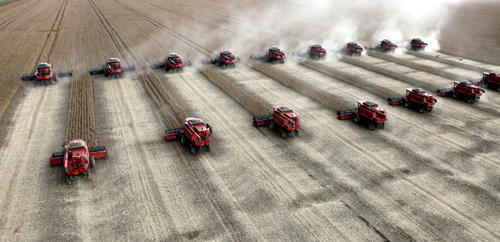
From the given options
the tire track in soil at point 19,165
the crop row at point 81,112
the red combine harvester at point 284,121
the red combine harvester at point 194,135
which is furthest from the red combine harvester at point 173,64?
the red combine harvester at point 194,135

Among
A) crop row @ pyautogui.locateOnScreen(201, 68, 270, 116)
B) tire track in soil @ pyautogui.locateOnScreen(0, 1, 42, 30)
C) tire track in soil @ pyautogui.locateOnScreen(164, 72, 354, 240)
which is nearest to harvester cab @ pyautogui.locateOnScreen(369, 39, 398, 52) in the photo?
crop row @ pyautogui.locateOnScreen(201, 68, 270, 116)

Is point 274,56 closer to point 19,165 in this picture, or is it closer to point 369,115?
point 369,115

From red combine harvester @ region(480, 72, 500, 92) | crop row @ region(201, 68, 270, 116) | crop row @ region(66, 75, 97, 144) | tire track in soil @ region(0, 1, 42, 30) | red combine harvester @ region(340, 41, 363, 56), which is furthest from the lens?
tire track in soil @ region(0, 1, 42, 30)

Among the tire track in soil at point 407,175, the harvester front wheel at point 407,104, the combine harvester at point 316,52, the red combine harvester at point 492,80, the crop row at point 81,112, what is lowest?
the crop row at point 81,112

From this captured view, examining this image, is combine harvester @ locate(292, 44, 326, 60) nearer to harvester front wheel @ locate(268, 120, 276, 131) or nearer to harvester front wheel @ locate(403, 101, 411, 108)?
harvester front wheel @ locate(403, 101, 411, 108)

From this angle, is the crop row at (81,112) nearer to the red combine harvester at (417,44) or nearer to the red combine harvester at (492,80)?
the red combine harvester at (492,80)

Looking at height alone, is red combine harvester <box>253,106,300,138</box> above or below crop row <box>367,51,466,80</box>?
below
